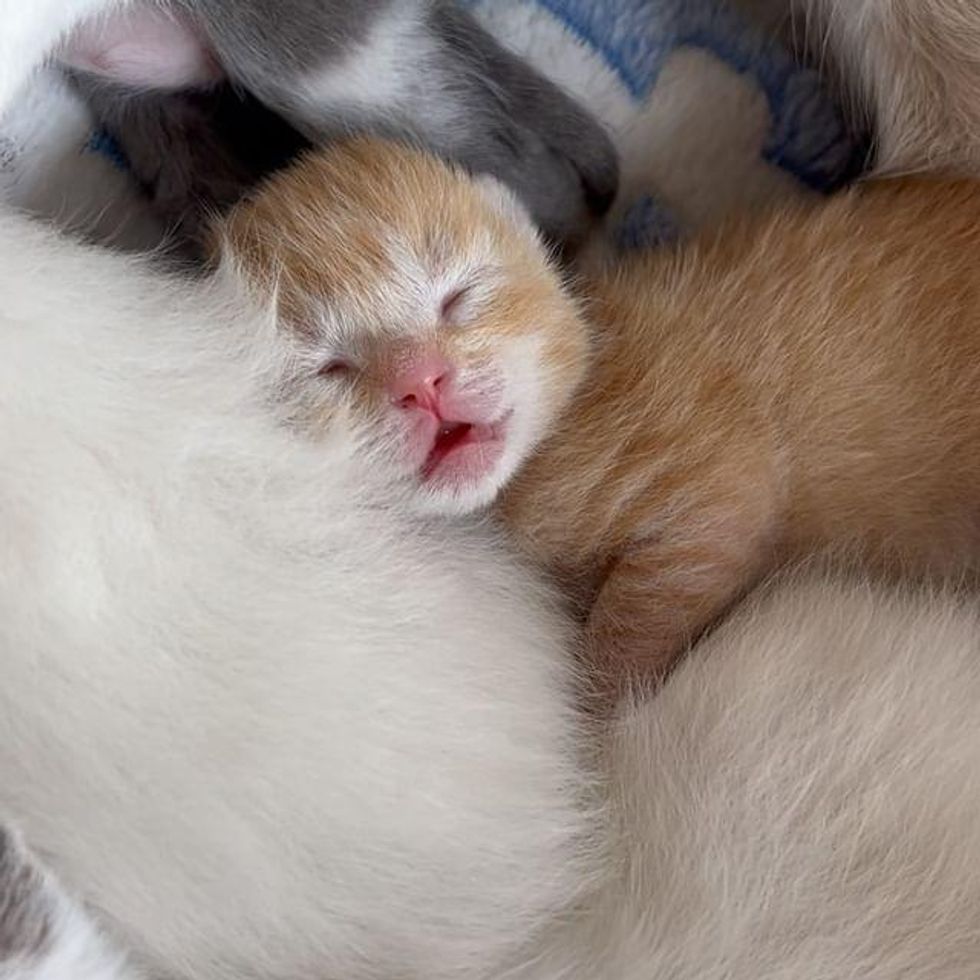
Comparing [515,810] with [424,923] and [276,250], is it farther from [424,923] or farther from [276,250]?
[276,250]

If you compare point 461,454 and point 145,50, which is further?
point 145,50

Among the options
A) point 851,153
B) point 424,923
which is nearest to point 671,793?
point 424,923

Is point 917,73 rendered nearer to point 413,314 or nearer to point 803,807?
point 413,314

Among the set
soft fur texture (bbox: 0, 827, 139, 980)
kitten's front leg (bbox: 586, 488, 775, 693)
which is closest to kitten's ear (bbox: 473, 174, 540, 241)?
kitten's front leg (bbox: 586, 488, 775, 693)

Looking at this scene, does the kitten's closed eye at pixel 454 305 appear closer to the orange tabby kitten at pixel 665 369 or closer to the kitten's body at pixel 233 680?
the orange tabby kitten at pixel 665 369

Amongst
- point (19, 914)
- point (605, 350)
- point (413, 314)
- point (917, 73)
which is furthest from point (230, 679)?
point (917, 73)

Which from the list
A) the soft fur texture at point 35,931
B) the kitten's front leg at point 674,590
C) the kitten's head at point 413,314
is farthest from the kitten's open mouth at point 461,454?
the soft fur texture at point 35,931
